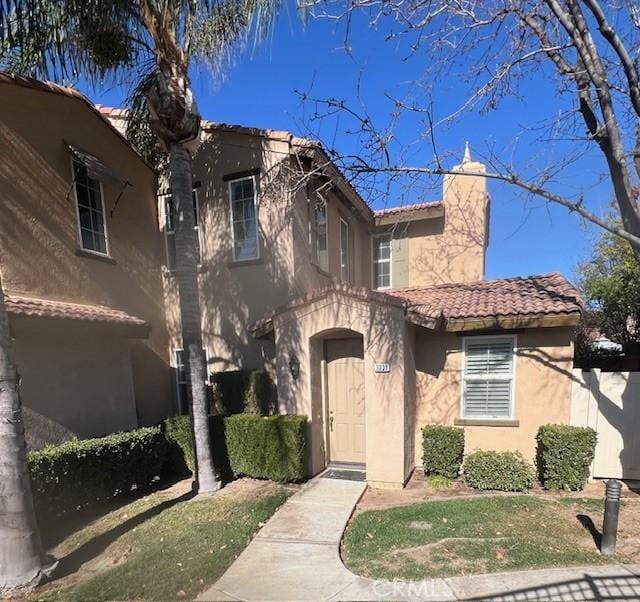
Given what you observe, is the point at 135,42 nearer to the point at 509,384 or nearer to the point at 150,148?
the point at 150,148

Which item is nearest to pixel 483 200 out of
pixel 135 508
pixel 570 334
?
pixel 570 334

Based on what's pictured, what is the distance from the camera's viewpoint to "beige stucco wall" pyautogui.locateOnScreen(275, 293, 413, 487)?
7.34m

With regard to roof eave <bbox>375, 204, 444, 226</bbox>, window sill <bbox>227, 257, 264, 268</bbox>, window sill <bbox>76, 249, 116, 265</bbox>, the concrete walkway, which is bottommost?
the concrete walkway

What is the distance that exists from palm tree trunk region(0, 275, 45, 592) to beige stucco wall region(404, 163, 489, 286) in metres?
13.4

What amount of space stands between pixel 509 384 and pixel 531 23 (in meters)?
6.64

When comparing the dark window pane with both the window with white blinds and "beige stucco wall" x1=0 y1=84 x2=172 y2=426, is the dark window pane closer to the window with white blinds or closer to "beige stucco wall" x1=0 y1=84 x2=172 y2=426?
"beige stucco wall" x1=0 y1=84 x2=172 y2=426

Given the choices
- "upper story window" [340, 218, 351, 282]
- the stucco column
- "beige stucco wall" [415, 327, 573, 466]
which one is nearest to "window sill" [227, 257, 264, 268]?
the stucco column

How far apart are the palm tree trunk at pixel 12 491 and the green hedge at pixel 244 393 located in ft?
14.9

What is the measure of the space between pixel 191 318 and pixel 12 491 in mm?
3757

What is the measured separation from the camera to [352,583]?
432 cm

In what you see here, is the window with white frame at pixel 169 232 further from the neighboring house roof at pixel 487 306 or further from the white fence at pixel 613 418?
the white fence at pixel 613 418

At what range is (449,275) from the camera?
15055 mm

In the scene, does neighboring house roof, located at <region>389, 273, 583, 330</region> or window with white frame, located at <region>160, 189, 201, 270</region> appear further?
window with white frame, located at <region>160, 189, 201, 270</region>

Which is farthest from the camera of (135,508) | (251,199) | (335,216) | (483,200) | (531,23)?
(483,200)
